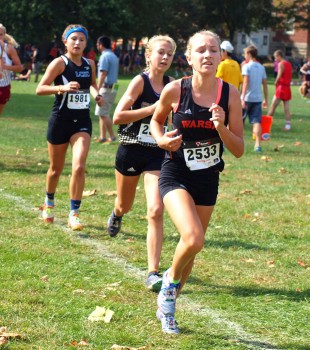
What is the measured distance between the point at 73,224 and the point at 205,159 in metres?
3.51

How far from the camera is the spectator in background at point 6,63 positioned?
1240cm

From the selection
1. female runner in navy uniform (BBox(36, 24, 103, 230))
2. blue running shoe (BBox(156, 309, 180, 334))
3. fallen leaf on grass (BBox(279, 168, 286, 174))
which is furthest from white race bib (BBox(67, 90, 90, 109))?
fallen leaf on grass (BBox(279, 168, 286, 174))

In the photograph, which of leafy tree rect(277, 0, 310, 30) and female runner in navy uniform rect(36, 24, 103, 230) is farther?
leafy tree rect(277, 0, 310, 30)

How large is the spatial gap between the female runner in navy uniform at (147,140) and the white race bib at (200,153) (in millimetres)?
1111

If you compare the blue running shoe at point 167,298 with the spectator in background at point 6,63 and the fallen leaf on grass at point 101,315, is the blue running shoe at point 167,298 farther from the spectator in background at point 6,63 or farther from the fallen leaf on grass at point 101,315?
the spectator in background at point 6,63

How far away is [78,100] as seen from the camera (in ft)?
31.0

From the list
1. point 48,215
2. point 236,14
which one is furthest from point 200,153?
point 236,14

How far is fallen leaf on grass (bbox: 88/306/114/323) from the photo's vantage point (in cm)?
607

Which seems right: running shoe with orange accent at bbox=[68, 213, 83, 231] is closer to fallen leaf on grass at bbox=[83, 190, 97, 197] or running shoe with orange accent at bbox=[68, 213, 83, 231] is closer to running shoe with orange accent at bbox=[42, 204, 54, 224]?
running shoe with orange accent at bbox=[42, 204, 54, 224]

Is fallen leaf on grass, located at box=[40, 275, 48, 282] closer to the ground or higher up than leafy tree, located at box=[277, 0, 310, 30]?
closer to the ground

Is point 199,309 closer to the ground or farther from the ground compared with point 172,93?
closer to the ground

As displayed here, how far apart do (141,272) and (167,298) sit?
5.50 feet

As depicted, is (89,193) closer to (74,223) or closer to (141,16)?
(74,223)

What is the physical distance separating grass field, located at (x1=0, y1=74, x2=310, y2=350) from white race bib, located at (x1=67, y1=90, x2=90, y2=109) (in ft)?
4.30
